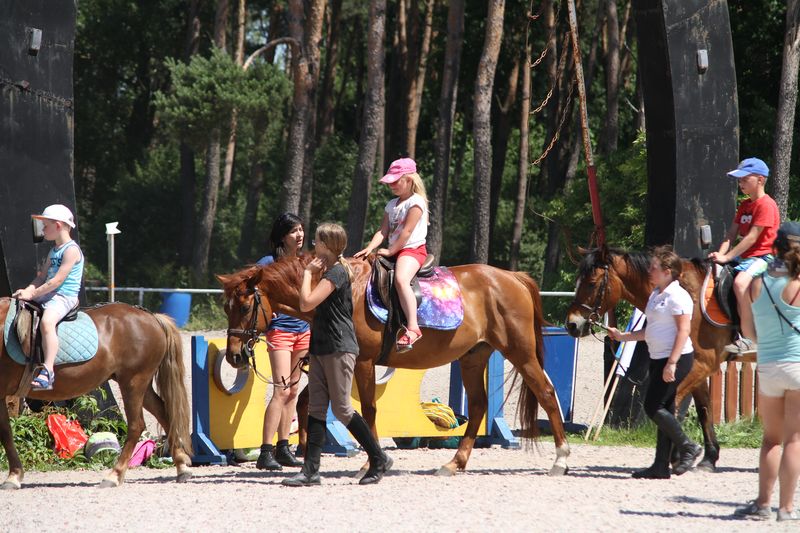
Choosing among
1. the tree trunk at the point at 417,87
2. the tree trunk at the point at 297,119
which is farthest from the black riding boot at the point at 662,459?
the tree trunk at the point at 417,87

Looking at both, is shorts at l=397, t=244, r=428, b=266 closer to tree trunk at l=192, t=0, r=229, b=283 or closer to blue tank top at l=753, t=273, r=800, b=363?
blue tank top at l=753, t=273, r=800, b=363

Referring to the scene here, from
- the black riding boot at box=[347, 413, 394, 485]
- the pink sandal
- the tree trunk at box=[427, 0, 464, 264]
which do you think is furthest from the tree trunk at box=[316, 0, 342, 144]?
the black riding boot at box=[347, 413, 394, 485]

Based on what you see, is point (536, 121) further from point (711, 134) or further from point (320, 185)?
point (711, 134)

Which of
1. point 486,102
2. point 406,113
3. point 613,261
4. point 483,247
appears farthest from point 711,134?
point 406,113

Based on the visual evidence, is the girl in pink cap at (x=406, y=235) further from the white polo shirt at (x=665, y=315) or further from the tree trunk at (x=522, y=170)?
the tree trunk at (x=522, y=170)

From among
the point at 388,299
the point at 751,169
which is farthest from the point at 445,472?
the point at 751,169

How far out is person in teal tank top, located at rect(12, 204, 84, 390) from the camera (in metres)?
7.75

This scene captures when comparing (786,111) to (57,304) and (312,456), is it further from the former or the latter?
(57,304)

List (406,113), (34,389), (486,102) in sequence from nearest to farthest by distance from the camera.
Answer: (34,389) → (486,102) → (406,113)

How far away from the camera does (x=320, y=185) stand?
35312 millimetres

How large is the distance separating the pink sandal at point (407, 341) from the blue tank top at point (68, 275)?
2471 mm

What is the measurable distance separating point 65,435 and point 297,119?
1604cm

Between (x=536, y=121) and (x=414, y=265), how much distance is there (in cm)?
3091

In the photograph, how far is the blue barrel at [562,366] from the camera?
449 inches
